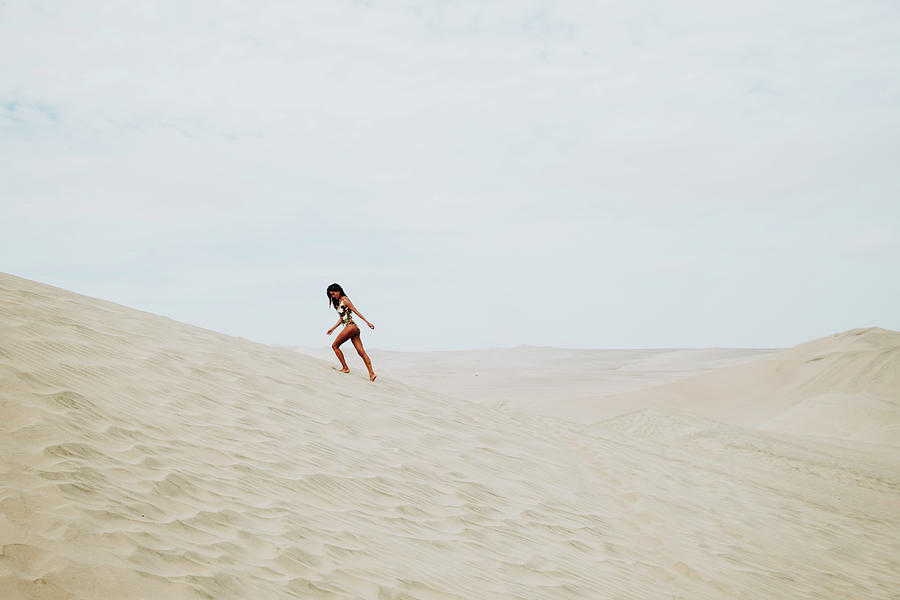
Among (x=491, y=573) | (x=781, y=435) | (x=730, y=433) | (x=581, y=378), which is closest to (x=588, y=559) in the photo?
(x=491, y=573)

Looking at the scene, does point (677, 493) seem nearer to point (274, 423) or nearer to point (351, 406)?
point (351, 406)

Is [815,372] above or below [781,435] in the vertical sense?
above

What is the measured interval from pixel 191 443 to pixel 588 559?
11.7 feet

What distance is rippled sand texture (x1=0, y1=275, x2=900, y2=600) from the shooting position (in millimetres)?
3832

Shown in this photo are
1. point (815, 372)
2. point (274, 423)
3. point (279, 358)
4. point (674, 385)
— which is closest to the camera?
point (274, 423)

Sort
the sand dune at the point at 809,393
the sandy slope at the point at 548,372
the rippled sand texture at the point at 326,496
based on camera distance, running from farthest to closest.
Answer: the sandy slope at the point at 548,372, the sand dune at the point at 809,393, the rippled sand texture at the point at 326,496

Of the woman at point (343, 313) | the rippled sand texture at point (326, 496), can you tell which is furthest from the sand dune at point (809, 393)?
the woman at point (343, 313)

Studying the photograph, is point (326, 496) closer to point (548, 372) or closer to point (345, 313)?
point (345, 313)

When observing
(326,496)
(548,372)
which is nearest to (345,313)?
(326,496)

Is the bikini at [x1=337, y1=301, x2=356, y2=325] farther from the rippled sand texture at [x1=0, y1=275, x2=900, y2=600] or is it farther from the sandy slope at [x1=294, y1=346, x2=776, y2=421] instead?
the sandy slope at [x1=294, y1=346, x2=776, y2=421]

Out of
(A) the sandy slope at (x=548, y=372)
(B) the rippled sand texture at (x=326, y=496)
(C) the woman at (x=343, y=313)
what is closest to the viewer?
(B) the rippled sand texture at (x=326, y=496)

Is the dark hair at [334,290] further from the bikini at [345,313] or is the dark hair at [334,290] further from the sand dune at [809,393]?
the sand dune at [809,393]

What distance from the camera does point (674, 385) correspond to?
27953 mm

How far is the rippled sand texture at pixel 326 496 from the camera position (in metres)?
3.83
